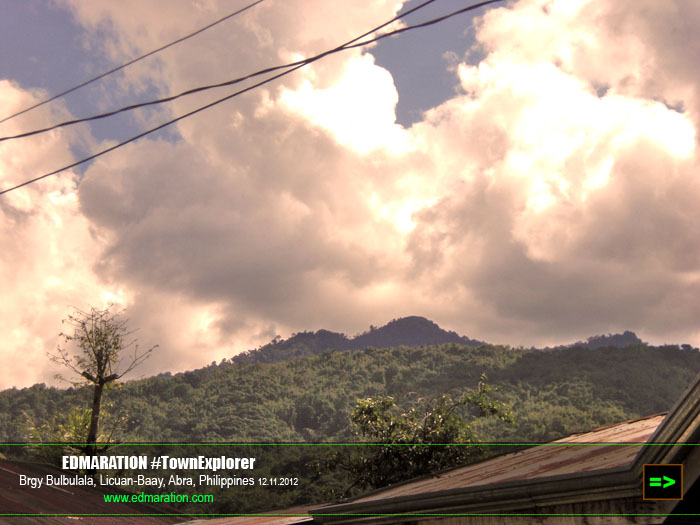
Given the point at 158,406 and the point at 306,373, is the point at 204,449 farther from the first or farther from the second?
the point at 306,373

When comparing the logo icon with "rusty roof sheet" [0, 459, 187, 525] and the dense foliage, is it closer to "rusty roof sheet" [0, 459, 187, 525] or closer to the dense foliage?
"rusty roof sheet" [0, 459, 187, 525]

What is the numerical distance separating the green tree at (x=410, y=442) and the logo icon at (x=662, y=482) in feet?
78.5

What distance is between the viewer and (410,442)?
29922 mm

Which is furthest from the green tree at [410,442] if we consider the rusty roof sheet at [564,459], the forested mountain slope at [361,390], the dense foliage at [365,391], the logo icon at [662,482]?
the forested mountain slope at [361,390]

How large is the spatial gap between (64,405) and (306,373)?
248 ft

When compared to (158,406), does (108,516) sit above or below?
below

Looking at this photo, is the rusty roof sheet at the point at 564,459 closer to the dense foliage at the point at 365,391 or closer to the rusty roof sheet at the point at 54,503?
the rusty roof sheet at the point at 54,503

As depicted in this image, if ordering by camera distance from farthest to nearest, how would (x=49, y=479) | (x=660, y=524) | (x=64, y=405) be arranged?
(x=64, y=405), (x=49, y=479), (x=660, y=524)

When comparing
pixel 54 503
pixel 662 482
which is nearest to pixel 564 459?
pixel 662 482

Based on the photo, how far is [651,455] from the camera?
5996 millimetres

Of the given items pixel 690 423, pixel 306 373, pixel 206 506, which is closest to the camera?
pixel 690 423

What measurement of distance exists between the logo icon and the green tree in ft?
78.5

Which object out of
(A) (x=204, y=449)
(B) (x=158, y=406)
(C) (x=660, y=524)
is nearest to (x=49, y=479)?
(C) (x=660, y=524)

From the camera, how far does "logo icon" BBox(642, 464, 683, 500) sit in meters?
5.91
